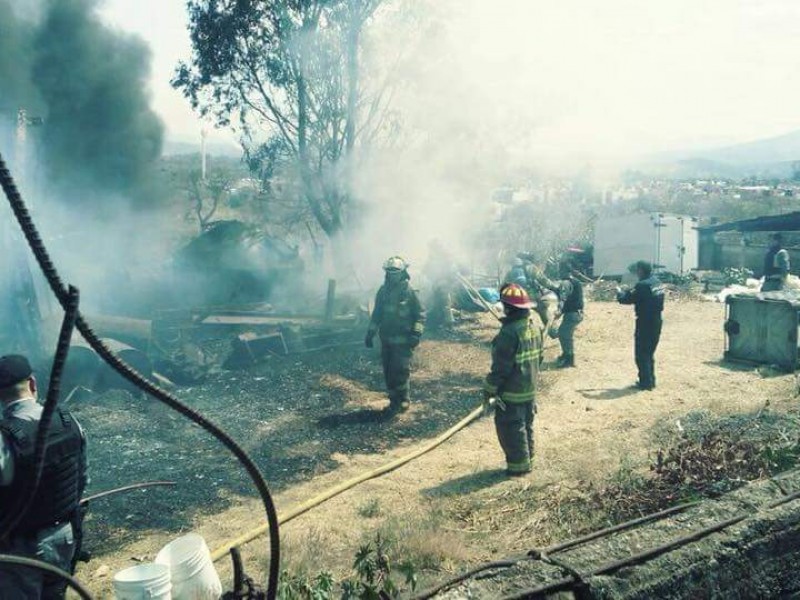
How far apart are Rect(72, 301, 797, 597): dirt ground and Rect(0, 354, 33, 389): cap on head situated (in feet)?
6.47

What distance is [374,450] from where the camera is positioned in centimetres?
696

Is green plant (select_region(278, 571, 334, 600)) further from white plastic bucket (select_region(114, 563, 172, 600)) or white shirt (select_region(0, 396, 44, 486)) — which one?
white shirt (select_region(0, 396, 44, 486))

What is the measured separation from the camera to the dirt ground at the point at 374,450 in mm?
4844

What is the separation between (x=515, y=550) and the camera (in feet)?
14.8

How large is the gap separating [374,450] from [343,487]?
3.93 feet

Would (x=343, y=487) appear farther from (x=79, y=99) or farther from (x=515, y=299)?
(x=79, y=99)

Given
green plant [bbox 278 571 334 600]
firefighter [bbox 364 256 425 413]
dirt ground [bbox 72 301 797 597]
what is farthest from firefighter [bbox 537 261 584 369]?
green plant [bbox 278 571 334 600]

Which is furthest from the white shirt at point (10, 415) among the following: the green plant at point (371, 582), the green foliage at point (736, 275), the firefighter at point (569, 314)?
the green foliage at point (736, 275)

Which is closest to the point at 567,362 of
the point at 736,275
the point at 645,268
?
the point at 645,268

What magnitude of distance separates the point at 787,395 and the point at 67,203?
62.0 ft

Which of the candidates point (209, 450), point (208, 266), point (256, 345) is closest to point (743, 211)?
point (208, 266)

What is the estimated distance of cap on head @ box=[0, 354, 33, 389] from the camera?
10.2ft

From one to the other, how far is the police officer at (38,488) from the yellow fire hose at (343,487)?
117 centimetres

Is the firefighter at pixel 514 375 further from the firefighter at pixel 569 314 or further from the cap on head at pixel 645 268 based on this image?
the firefighter at pixel 569 314
